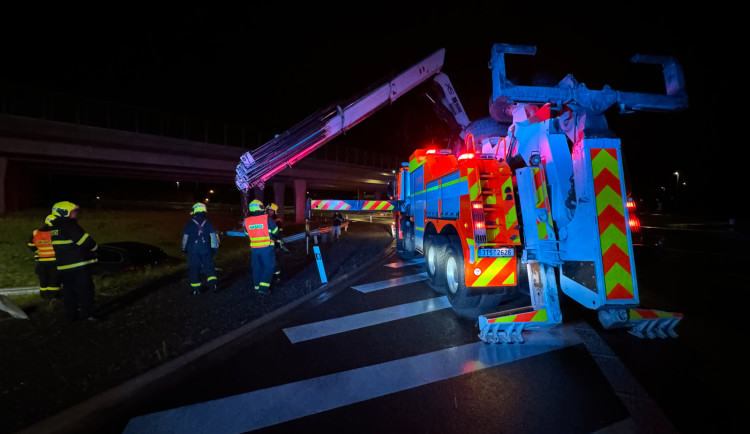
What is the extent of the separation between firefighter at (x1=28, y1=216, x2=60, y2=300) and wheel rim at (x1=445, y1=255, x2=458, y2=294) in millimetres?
6730

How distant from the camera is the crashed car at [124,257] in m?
8.99

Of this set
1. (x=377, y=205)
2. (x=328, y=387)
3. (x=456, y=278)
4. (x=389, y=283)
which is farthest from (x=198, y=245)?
(x=456, y=278)

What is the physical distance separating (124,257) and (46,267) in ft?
9.31

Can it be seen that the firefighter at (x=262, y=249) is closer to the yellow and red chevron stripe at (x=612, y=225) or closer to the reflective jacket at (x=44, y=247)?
the reflective jacket at (x=44, y=247)

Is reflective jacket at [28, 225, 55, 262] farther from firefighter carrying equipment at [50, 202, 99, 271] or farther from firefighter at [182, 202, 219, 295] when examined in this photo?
firefighter at [182, 202, 219, 295]

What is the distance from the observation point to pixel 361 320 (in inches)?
219

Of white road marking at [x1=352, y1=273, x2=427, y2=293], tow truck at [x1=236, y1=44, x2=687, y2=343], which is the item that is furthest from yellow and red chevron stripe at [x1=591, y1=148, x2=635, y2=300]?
white road marking at [x1=352, y1=273, x2=427, y2=293]

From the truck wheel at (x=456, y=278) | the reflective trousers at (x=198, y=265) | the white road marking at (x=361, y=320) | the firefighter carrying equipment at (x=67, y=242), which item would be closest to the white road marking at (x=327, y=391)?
the truck wheel at (x=456, y=278)

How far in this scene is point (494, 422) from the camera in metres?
2.94

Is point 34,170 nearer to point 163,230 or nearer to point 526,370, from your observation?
point 163,230

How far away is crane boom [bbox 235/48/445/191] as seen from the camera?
29.9ft

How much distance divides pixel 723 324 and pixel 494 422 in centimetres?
440

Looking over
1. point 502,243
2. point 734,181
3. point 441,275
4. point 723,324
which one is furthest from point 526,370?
→ point 734,181

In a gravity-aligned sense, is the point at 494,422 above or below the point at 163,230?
below
